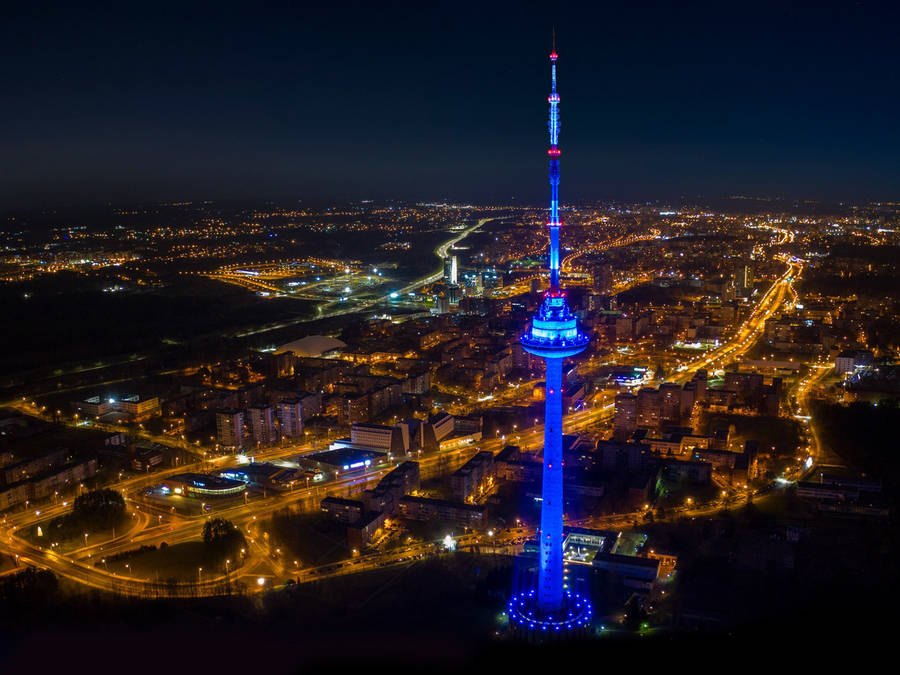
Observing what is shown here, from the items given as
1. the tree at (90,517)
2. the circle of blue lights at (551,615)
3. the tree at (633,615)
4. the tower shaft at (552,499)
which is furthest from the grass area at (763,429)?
the tree at (90,517)

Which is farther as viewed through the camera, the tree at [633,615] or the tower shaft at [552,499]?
the tower shaft at [552,499]

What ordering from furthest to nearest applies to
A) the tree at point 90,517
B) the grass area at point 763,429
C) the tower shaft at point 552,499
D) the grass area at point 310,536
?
the grass area at point 763,429 → the tree at point 90,517 → the grass area at point 310,536 → the tower shaft at point 552,499

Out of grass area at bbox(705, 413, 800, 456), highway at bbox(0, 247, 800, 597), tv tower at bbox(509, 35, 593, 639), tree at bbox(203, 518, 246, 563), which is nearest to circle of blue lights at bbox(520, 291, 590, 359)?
tv tower at bbox(509, 35, 593, 639)

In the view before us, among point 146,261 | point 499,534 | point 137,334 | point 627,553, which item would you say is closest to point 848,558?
point 627,553

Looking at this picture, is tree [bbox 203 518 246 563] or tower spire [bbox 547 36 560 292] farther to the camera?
tree [bbox 203 518 246 563]

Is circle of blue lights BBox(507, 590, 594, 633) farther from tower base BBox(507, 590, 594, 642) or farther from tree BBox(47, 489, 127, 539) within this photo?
tree BBox(47, 489, 127, 539)

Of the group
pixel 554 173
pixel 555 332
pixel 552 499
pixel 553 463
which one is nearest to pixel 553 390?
pixel 555 332

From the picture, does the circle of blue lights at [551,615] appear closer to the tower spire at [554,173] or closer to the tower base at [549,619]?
the tower base at [549,619]

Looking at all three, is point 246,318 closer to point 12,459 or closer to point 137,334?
point 137,334
